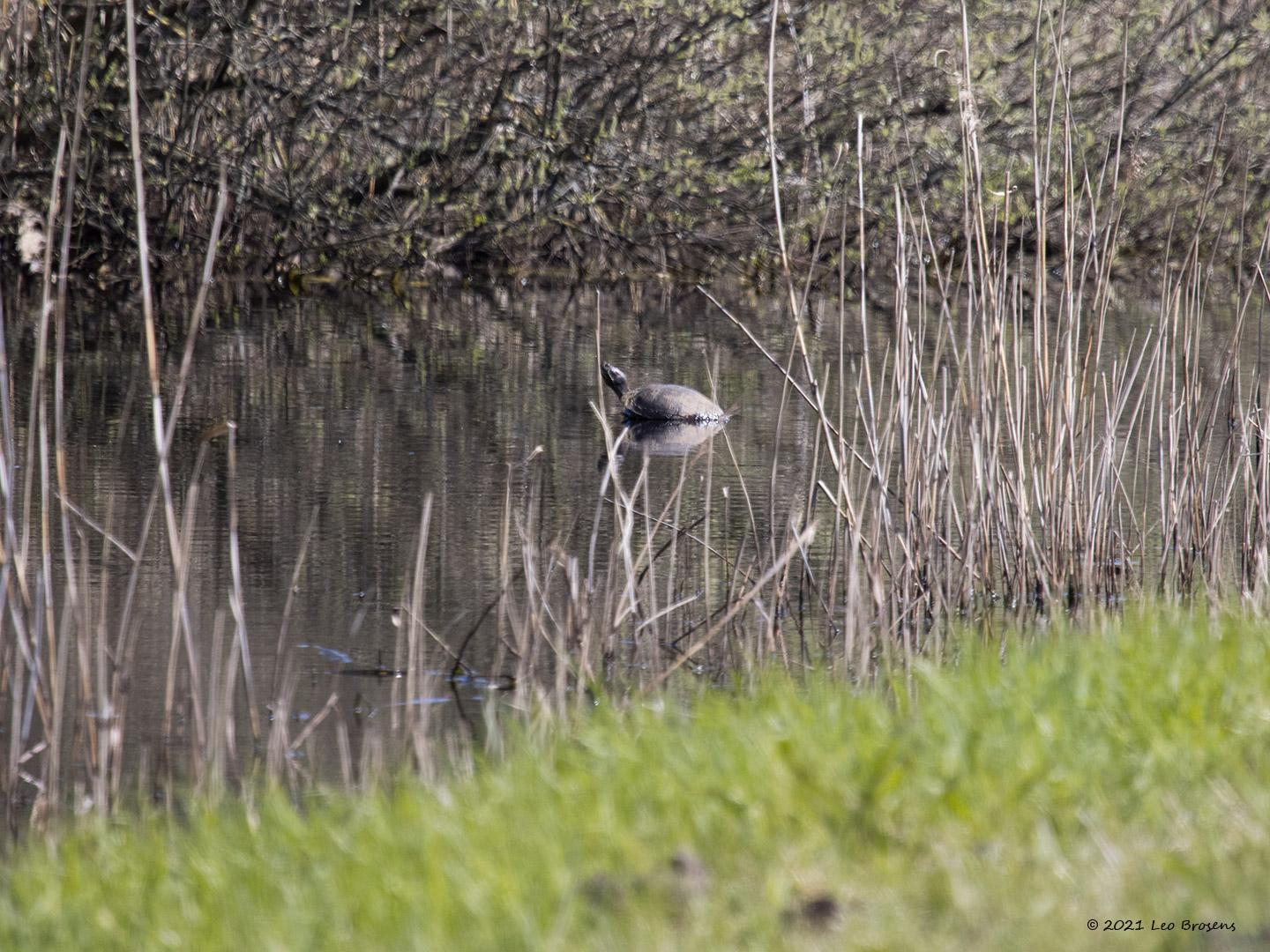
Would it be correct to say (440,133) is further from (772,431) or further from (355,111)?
(772,431)

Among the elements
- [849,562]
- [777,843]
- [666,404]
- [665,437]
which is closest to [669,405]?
[666,404]

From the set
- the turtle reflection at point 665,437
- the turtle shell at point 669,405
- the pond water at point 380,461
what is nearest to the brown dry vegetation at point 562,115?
the pond water at point 380,461

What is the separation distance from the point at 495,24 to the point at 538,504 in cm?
938

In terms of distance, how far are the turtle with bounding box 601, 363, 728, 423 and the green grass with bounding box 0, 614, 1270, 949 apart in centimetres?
593

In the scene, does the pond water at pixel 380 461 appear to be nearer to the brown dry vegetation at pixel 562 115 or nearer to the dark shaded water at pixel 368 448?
the dark shaded water at pixel 368 448

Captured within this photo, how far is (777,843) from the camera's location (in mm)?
2539

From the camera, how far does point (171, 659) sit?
359 cm

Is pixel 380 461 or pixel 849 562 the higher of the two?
pixel 849 562

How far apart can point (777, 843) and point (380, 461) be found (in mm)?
5565

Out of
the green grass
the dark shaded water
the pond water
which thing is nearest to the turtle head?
the pond water

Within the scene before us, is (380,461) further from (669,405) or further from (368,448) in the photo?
(669,405)

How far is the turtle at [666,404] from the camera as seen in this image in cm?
918

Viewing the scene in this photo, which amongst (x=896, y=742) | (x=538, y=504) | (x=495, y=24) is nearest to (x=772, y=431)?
(x=538, y=504)

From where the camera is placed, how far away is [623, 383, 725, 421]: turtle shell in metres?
9.20
